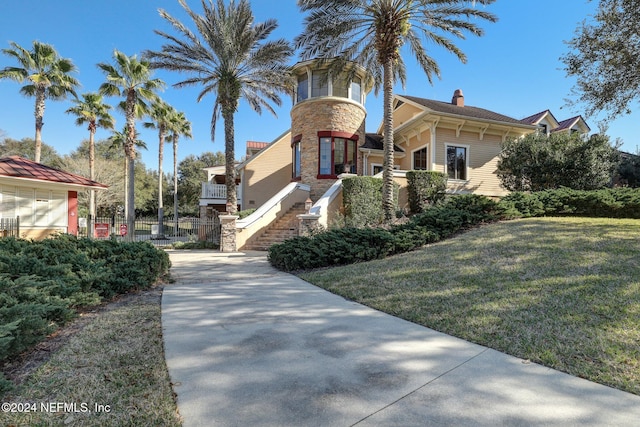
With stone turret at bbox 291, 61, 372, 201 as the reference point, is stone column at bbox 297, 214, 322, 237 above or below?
below

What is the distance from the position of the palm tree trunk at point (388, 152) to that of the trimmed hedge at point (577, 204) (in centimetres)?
379

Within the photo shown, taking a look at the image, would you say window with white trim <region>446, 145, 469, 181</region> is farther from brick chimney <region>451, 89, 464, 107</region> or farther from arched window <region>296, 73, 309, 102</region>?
arched window <region>296, 73, 309, 102</region>

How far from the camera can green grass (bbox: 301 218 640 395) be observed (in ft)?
10.6

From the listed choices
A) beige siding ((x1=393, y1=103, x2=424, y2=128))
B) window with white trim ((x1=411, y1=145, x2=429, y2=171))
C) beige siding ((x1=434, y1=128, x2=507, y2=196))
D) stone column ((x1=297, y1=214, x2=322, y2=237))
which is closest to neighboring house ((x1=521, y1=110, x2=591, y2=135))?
beige siding ((x1=434, y1=128, x2=507, y2=196))

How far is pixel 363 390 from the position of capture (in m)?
2.58

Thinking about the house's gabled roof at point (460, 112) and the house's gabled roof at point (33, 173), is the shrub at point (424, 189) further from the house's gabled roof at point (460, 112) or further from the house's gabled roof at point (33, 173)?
the house's gabled roof at point (33, 173)

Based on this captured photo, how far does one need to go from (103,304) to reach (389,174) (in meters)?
9.39

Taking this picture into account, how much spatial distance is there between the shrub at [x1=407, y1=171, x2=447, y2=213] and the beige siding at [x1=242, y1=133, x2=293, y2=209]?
364 inches

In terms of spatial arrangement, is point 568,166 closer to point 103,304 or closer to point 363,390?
point 363,390

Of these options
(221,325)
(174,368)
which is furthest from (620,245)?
(174,368)

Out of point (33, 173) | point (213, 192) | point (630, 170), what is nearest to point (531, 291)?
point (33, 173)

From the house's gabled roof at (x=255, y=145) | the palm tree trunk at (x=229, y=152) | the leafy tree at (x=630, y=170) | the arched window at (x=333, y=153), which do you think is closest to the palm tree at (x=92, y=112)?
the house's gabled roof at (x=255, y=145)

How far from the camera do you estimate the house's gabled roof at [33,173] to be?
12.6 m

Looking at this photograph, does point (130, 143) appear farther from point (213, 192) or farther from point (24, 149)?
point (24, 149)
